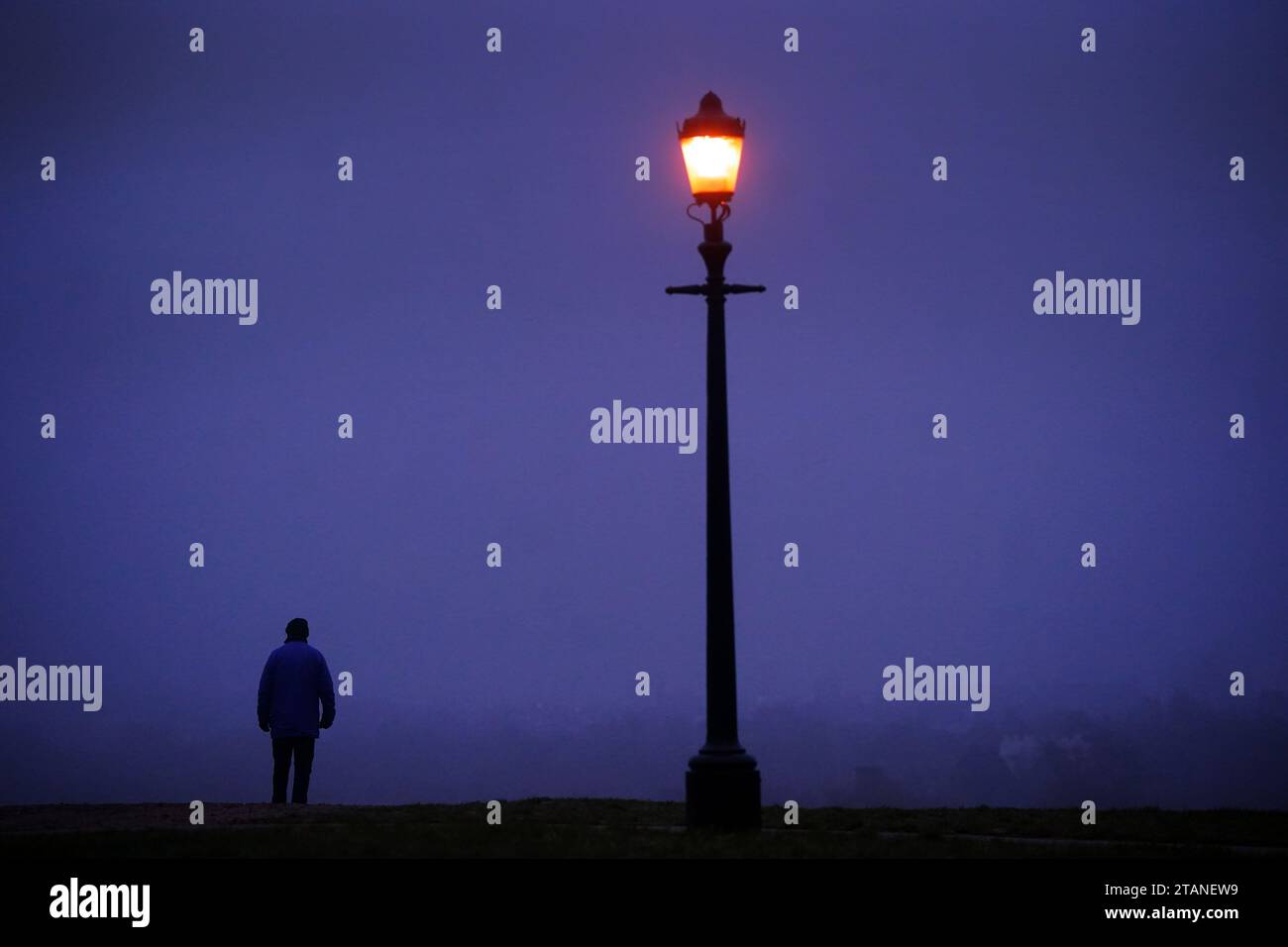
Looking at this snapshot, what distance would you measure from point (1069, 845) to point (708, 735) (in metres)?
2.69

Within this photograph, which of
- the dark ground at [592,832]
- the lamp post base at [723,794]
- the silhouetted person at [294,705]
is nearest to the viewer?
the dark ground at [592,832]

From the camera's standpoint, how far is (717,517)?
14297 mm

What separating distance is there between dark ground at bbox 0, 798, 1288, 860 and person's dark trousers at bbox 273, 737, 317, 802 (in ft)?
3.04

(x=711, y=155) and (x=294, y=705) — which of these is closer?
(x=711, y=155)

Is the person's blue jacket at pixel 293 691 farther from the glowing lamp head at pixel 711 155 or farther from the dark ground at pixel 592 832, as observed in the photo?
the glowing lamp head at pixel 711 155

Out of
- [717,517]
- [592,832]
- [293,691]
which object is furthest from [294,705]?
[717,517]

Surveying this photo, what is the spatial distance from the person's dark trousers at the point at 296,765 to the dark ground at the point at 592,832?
3.04 ft

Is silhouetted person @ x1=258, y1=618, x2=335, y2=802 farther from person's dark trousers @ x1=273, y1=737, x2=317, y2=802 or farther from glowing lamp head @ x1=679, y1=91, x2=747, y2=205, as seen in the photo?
glowing lamp head @ x1=679, y1=91, x2=747, y2=205

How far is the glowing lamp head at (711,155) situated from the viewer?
14547 mm

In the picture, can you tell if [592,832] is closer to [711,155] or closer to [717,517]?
[717,517]

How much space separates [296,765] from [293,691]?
83 centimetres

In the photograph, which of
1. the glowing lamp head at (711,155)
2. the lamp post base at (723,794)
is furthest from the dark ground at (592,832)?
the glowing lamp head at (711,155)
